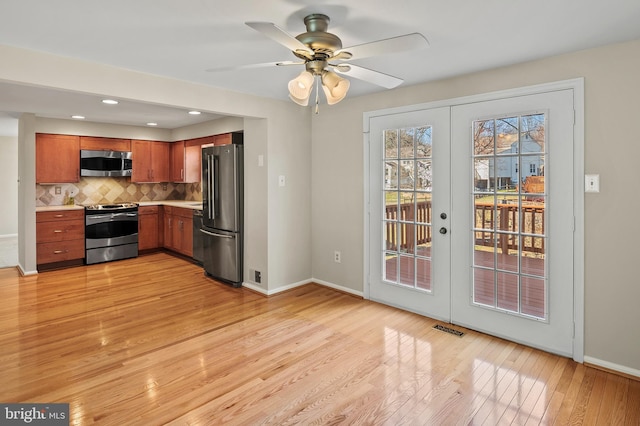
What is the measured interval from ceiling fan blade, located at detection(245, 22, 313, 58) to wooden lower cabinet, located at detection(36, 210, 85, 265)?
5.08 m

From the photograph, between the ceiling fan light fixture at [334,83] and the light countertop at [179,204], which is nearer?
the ceiling fan light fixture at [334,83]

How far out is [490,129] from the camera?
3.09 metres

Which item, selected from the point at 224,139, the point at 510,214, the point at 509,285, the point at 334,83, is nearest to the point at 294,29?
the point at 334,83

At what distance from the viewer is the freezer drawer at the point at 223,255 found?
180 inches

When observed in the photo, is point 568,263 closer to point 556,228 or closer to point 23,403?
point 556,228

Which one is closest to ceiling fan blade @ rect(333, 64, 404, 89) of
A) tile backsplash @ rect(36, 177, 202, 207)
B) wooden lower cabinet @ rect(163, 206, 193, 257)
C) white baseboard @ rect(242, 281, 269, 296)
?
white baseboard @ rect(242, 281, 269, 296)

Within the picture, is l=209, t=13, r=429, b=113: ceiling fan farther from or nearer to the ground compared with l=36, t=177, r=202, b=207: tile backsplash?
farther from the ground

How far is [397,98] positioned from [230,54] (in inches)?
68.8

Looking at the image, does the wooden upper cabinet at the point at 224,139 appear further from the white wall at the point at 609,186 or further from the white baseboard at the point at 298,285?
the white wall at the point at 609,186

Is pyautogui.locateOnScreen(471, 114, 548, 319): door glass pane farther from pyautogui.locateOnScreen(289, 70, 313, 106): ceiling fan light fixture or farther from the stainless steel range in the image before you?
the stainless steel range

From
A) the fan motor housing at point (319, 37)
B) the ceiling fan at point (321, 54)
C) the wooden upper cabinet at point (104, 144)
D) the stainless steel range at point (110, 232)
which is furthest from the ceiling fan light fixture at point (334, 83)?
the wooden upper cabinet at point (104, 144)

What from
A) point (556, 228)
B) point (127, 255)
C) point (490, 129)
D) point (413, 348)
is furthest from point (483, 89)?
point (127, 255)

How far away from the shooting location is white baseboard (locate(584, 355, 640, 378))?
251 cm

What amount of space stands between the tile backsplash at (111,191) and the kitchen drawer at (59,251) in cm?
96
